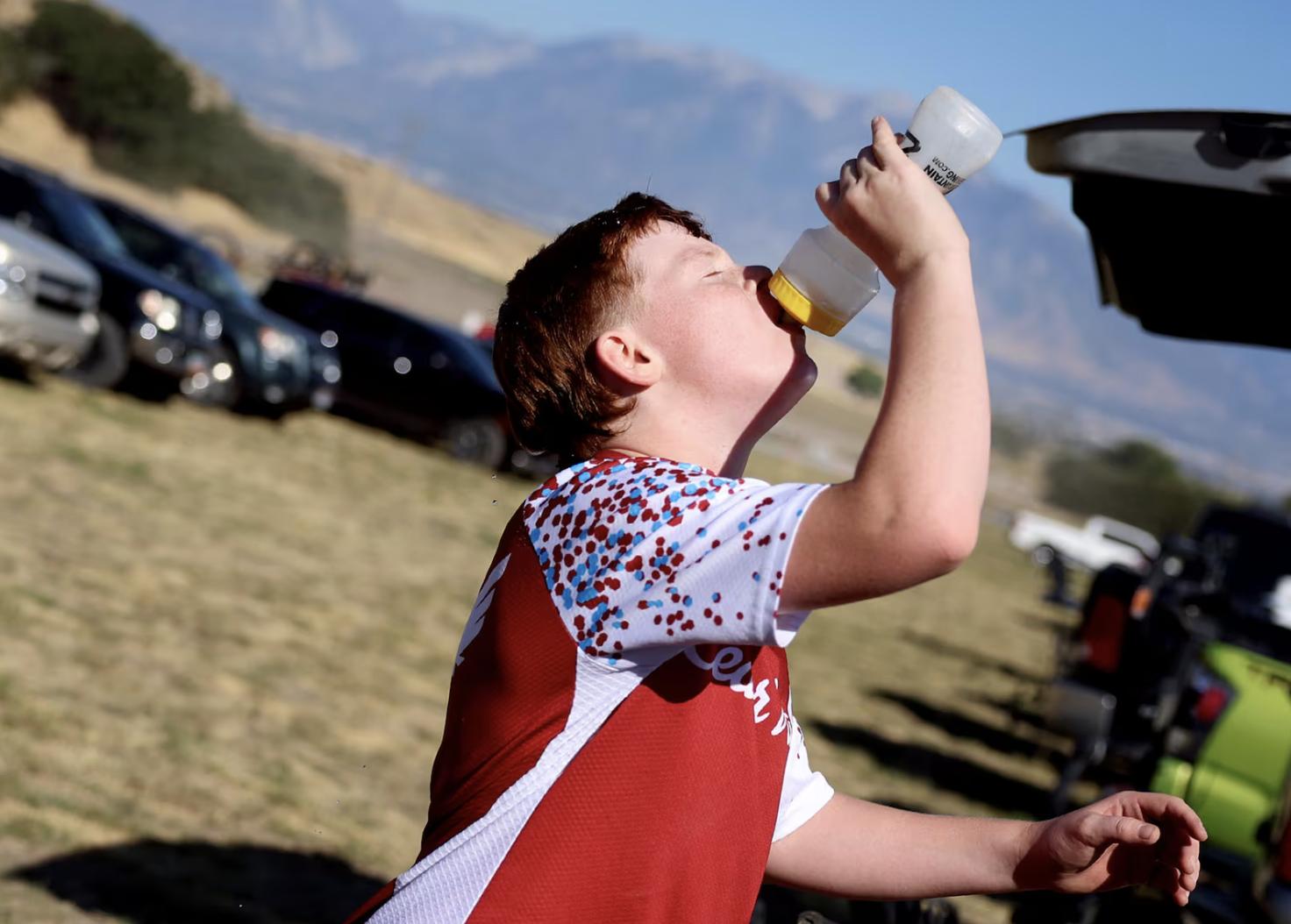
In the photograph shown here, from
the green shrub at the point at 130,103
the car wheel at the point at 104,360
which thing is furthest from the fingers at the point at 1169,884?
the green shrub at the point at 130,103

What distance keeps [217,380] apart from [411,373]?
10.5 feet

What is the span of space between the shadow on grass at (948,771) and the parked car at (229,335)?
26.0 feet

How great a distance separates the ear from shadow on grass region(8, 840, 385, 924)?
3480 millimetres

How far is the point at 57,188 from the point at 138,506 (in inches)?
212

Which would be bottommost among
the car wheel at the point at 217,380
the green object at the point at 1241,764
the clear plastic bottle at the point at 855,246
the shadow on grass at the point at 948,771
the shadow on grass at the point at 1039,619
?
the shadow on grass at the point at 1039,619

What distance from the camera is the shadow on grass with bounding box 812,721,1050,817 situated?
34.1ft

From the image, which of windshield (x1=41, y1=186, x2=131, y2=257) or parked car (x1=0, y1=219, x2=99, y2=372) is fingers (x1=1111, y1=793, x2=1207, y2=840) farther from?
windshield (x1=41, y1=186, x2=131, y2=257)

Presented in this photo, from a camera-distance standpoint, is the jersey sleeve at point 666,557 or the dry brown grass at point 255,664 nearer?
the jersey sleeve at point 666,557

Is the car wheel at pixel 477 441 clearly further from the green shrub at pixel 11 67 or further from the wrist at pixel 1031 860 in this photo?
the green shrub at pixel 11 67

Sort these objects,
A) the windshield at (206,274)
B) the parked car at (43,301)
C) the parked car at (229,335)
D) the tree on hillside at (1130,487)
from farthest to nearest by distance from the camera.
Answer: the tree on hillside at (1130,487) → the windshield at (206,274) → the parked car at (229,335) → the parked car at (43,301)

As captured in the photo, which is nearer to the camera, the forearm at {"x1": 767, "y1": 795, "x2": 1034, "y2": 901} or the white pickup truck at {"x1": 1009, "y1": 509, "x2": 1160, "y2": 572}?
the forearm at {"x1": 767, "y1": 795, "x2": 1034, "y2": 901}

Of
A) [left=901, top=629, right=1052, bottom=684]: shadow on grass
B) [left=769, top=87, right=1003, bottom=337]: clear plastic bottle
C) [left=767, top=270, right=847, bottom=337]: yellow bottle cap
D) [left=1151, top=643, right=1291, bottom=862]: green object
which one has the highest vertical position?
[left=769, top=87, right=1003, bottom=337]: clear plastic bottle

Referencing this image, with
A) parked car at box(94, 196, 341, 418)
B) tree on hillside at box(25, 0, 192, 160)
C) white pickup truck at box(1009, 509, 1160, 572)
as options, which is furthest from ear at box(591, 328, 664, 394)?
tree on hillside at box(25, 0, 192, 160)

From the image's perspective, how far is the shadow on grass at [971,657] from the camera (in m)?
17.9
